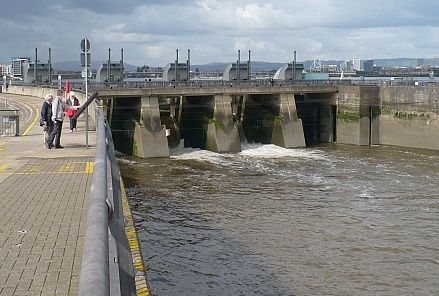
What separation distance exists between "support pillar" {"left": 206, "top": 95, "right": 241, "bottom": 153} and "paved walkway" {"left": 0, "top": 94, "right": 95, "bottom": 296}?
2040cm

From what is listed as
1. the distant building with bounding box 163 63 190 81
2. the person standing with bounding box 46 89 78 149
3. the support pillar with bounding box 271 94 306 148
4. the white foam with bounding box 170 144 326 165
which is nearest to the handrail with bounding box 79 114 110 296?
the person standing with bounding box 46 89 78 149

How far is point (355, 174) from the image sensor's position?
2952cm

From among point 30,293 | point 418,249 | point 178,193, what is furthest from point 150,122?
point 30,293

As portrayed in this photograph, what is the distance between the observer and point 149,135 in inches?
1394

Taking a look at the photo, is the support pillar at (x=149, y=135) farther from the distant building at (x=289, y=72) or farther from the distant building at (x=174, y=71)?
the distant building at (x=289, y=72)

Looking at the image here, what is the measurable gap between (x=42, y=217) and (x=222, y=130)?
96.5 ft

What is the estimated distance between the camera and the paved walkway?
246 inches

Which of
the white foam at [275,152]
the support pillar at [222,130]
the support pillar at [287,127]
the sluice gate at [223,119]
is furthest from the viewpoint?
the support pillar at [287,127]

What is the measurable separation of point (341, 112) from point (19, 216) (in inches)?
1479

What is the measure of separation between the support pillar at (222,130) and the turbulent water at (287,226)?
4.88 meters

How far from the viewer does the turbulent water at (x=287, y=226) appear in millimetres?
13469

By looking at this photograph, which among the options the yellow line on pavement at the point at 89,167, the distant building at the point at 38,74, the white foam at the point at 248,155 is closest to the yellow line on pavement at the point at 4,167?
the yellow line on pavement at the point at 89,167

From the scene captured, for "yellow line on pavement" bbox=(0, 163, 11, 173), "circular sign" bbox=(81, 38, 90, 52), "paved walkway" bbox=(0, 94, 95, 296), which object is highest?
"circular sign" bbox=(81, 38, 90, 52)

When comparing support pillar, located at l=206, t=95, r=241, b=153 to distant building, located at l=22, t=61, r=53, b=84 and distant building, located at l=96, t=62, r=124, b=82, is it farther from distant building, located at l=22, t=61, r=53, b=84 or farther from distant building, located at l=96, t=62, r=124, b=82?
distant building, located at l=22, t=61, r=53, b=84
